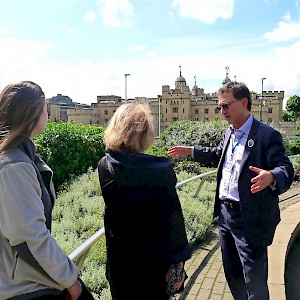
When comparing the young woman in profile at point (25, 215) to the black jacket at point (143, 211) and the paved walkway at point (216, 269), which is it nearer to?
the black jacket at point (143, 211)

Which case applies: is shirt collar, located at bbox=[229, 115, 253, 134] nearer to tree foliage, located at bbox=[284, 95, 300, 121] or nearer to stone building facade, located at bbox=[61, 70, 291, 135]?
stone building facade, located at bbox=[61, 70, 291, 135]

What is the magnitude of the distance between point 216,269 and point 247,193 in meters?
1.60

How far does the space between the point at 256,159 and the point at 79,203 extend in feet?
12.6

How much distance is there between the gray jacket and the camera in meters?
1.49

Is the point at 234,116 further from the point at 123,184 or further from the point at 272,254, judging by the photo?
the point at 272,254

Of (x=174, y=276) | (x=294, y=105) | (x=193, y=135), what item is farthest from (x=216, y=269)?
(x=294, y=105)

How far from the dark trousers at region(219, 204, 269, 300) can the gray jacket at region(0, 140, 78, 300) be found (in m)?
1.61

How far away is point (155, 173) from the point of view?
192 cm

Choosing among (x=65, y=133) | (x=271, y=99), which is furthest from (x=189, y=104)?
(x=65, y=133)

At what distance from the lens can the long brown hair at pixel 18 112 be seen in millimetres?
1607

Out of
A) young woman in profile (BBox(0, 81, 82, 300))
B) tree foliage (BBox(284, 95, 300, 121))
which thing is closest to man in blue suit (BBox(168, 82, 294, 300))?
young woman in profile (BBox(0, 81, 82, 300))

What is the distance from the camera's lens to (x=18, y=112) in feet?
5.34

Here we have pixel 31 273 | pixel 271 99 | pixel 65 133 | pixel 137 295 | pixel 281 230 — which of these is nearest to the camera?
pixel 31 273

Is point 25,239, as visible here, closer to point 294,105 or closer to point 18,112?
point 18,112
